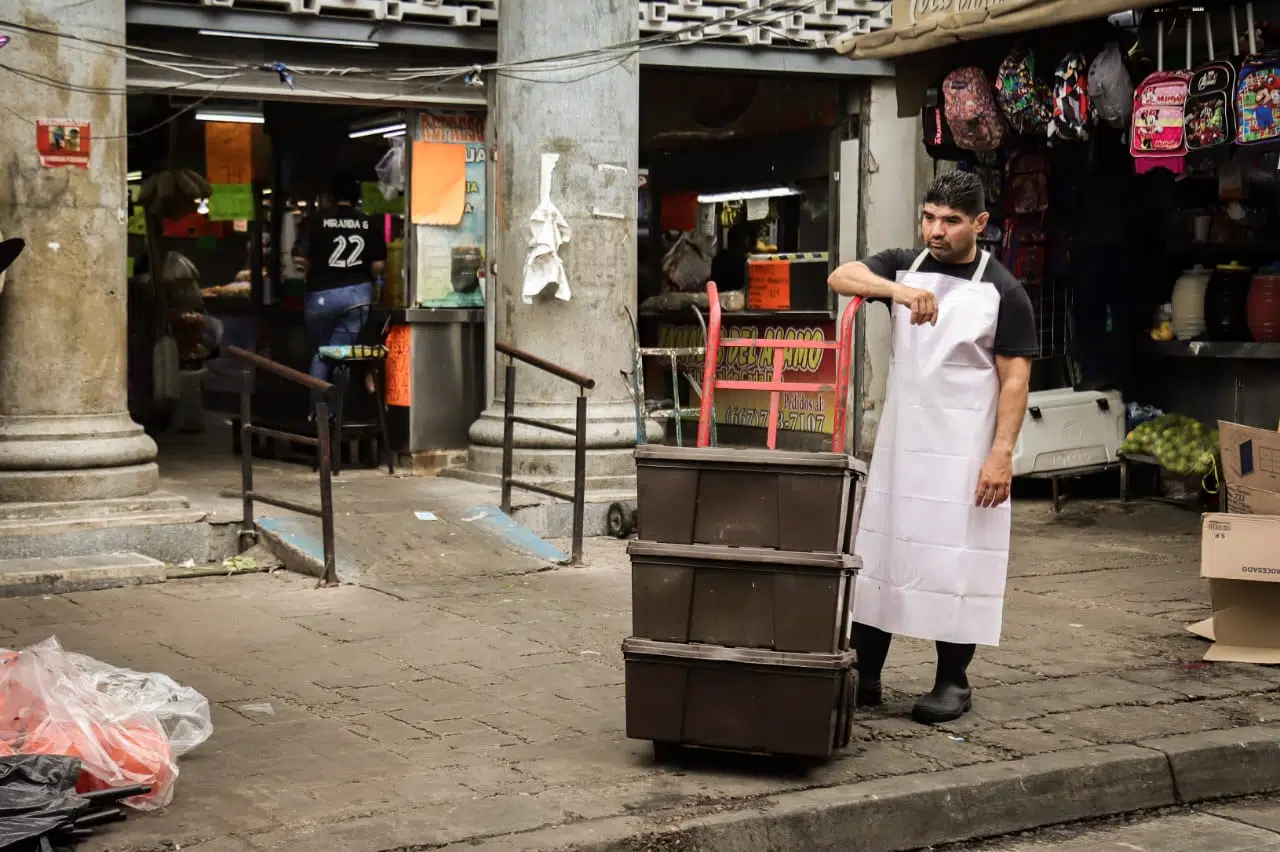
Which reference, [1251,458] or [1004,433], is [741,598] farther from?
[1251,458]

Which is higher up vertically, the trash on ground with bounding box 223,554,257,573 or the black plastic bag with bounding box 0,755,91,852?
the black plastic bag with bounding box 0,755,91,852

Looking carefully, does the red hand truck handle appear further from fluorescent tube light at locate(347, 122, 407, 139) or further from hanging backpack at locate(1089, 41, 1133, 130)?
fluorescent tube light at locate(347, 122, 407, 139)

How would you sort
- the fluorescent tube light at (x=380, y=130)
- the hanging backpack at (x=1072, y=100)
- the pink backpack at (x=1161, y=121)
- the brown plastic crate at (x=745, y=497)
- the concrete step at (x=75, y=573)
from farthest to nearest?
1. the fluorescent tube light at (x=380, y=130)
2. the hanging backpack at (x=1072, y=100)
3. the pink backpack at (x=1161, y=121)
4. the concrete step at (x=75, y=573)
5. the brown plastic crate at (x=745, y=497)

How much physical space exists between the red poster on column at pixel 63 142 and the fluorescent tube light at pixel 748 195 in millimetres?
5975

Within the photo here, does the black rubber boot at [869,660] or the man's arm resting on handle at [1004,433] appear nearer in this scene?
the man's arm resting on handle at [1004,433]

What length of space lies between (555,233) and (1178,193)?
496 centimetres

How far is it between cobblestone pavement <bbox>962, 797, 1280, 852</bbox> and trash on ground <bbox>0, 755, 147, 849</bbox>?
262cm

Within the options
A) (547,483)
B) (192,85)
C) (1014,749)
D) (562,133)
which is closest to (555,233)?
(562,133)

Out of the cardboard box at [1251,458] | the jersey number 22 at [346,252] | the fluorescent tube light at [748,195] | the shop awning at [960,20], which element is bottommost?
the cardboard box at [1251,458]

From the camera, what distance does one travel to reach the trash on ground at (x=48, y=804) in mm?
4480

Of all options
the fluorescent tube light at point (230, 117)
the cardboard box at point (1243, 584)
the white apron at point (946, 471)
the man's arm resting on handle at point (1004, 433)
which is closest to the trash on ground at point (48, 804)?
the white apron at point (946, 471)

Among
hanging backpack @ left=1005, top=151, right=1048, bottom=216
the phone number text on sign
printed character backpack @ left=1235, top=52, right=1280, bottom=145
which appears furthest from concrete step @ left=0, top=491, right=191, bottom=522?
printed character backpack @ left=1235, top=52, right=1280, bottom=145

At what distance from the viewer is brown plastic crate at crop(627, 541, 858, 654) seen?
17.4ft

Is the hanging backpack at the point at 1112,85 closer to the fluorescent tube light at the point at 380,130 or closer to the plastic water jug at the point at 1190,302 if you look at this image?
the plastic water jug at the point at 1190,302
